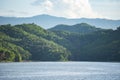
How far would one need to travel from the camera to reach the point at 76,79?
130m

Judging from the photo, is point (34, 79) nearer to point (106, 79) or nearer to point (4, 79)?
point (4, 79)

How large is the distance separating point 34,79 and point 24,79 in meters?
3.49

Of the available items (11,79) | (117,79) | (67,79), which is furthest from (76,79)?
(11,79)

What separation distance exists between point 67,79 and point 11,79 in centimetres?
1881

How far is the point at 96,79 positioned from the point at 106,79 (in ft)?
11.4

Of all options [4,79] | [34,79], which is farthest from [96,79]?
[4,79]

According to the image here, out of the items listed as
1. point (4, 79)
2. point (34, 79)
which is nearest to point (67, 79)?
point (34, 79)

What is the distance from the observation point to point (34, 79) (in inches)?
5089

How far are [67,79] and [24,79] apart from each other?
14.5m

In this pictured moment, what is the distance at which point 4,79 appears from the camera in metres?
128

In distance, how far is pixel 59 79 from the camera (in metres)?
130

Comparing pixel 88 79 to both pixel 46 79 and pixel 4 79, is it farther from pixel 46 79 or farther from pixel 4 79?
pixel 4 79

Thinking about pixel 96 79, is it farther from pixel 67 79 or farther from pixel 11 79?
pixel 11 79

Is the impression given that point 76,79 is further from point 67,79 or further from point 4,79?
point 4,79
